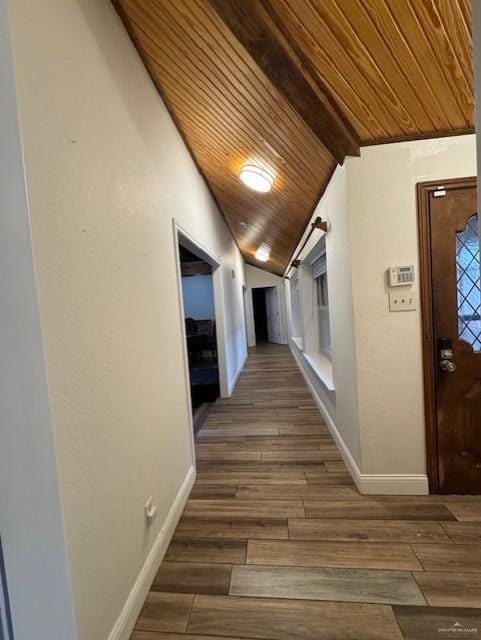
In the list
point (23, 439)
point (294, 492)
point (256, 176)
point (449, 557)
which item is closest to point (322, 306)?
point (256, 176)

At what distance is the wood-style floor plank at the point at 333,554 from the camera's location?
4.71ft

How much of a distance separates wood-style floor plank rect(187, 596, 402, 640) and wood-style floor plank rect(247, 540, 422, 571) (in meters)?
0.19

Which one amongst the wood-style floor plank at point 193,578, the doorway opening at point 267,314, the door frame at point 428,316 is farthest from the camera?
the doorway opening at point 267,314

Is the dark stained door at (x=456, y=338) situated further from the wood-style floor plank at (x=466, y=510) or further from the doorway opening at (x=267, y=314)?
the doorway opening at (x=267, y=314)

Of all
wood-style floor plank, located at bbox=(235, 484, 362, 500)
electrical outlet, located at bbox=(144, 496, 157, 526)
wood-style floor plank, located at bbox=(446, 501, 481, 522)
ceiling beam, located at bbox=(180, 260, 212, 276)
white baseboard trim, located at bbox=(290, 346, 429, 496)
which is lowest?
wood-style floor plank, located at bbox=(446, 501, 481, 522)

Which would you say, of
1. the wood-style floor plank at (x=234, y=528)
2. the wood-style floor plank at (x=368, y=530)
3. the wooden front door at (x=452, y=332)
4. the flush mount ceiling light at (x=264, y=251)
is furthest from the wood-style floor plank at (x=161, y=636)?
the flush mount ceiling light at (x=264, y=251)

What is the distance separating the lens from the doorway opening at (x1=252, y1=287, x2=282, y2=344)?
9303 mm

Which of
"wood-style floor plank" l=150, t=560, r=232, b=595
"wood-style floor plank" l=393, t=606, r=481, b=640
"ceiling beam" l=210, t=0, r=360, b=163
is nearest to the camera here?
"wood-style floor plank" l=393, t=606, r=481, b=640

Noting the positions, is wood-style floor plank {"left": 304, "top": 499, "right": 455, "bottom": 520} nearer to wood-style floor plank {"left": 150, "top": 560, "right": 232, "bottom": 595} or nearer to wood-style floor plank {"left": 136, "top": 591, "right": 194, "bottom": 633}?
wood-style floor plank {"left": 150, "top": 560, "right": 232, "bottom": 595}

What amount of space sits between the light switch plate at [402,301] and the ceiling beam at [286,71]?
90 cm

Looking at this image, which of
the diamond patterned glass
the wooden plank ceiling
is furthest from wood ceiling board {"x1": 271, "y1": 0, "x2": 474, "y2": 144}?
the diamond patterned glass

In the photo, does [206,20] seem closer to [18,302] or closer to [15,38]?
[15,38]

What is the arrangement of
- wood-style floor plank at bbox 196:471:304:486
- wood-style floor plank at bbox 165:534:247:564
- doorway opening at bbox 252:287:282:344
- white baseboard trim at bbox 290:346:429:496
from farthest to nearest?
doorway opening at bbox 252:287:282:344, wood-style floor plank at bbox 196:471:304:486, white baseboard trim at bbox 290:346:429:496, wood-style floor plank at bbox 165:534:247:564

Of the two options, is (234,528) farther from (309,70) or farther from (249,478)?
(309,70)
